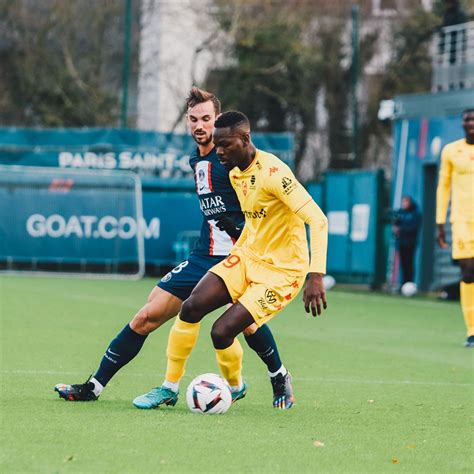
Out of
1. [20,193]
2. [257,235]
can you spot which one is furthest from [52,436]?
[20,193]

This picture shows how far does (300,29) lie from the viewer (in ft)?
122

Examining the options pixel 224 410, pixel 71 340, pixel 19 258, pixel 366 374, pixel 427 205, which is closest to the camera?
pixel 224 410

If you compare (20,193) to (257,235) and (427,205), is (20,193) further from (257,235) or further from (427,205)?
(257,235)

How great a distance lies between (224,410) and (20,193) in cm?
1854

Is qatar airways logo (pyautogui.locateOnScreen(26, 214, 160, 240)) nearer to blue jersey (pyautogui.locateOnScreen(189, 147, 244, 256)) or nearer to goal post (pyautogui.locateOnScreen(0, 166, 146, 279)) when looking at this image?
goal post (pyautogui.locateOnScreen(0, 166, 146, 279))

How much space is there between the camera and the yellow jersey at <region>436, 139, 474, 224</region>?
13.7 metres

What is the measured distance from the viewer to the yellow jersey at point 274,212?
26.4 ft

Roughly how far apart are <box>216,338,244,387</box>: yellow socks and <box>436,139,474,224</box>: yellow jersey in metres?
5.56

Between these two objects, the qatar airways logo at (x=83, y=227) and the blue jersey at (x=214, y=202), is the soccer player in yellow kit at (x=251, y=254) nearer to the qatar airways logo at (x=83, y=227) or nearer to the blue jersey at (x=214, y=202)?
the blue jersey at (x=214, y=202)

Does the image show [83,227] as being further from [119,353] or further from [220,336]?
[220,336]

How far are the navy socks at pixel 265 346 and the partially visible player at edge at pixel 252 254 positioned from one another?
22 cm

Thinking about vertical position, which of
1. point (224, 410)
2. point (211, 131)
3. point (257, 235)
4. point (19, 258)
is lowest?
point (19, 258)

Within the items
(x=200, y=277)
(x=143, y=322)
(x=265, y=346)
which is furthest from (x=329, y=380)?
(x=143, y=322)

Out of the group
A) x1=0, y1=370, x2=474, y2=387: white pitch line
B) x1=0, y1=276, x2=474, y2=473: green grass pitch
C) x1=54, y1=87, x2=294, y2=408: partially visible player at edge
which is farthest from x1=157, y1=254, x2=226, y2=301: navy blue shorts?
x1=0, y1=370, x2=474, y2=387: white pitch line
